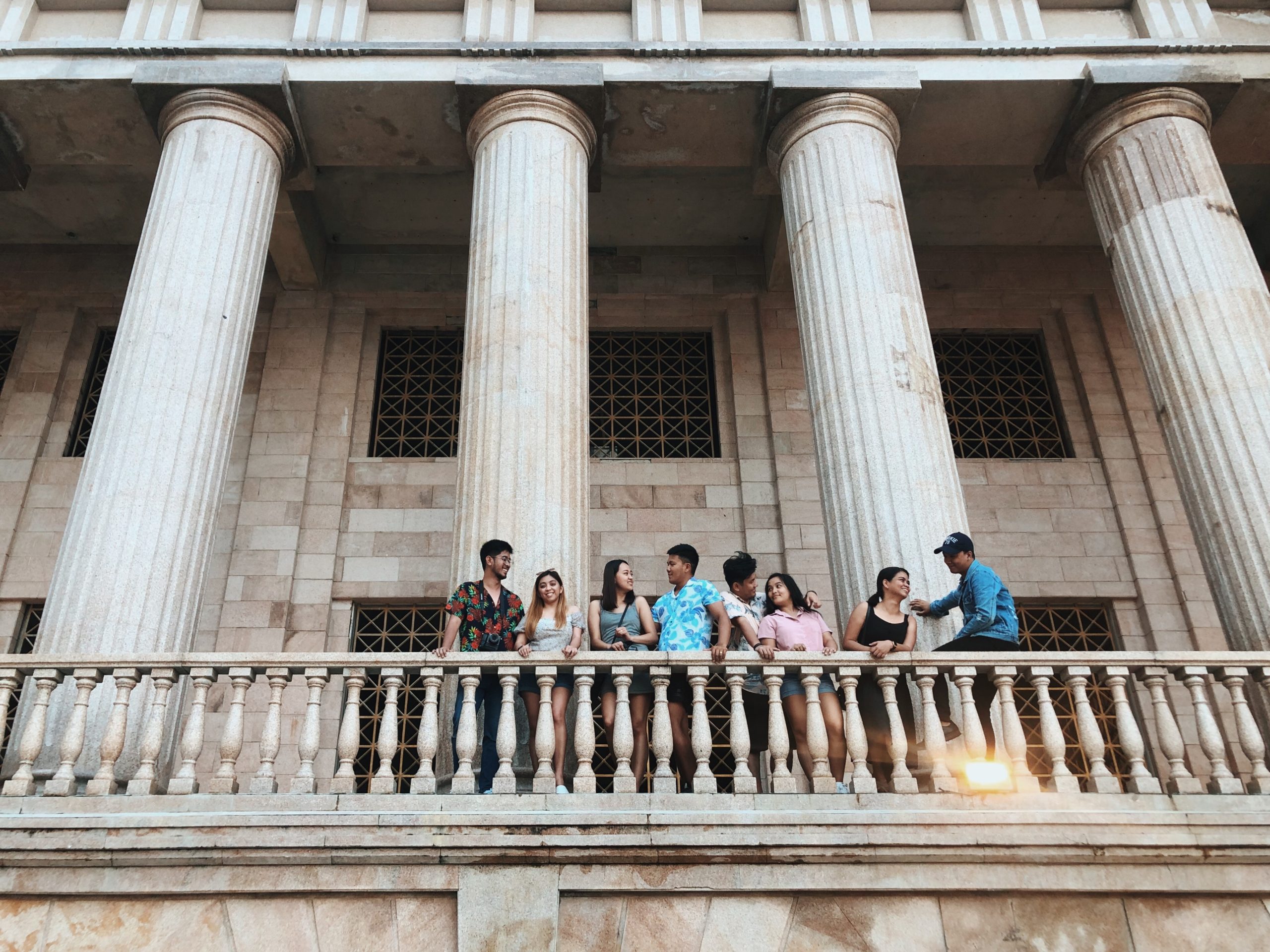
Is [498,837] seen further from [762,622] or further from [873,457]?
[873,457]

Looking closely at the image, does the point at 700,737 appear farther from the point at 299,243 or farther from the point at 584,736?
the point at 299,243

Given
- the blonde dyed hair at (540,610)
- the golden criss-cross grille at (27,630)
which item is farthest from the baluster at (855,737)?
the golden criss-cross grille at (27,630)

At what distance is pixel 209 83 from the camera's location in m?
12.2

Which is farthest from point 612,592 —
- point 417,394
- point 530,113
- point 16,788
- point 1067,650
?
point 417,394

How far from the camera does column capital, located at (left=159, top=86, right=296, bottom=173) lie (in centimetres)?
1220

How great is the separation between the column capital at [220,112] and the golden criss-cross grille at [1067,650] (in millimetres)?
11225

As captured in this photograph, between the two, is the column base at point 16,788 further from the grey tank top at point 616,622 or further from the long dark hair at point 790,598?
the long dark hair at point 790,598

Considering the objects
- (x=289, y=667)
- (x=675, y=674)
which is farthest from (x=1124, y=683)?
(x=289, y=667)

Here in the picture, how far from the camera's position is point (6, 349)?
1644 cm

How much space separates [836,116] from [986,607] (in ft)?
21.8

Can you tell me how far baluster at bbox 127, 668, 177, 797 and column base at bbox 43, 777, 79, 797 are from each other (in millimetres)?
387

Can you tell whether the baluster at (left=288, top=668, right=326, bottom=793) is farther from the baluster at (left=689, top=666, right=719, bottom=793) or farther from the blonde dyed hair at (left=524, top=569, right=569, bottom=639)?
the baluster at (left=689, top=666, right=719, bottom=793)

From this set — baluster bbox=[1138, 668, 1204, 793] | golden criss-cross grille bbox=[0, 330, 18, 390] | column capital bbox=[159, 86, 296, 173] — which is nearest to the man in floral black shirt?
baluster bbox=[1138, 668, 1204, 793]

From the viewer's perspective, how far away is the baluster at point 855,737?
7.38m
